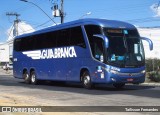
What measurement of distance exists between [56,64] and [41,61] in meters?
2.32

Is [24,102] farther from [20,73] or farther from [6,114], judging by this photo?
[20,73]

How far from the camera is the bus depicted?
22.4 m

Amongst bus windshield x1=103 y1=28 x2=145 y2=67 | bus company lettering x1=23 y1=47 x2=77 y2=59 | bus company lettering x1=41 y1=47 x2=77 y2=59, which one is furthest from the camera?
bus company lettering x1=23 y1=47 x2=77 y2=59

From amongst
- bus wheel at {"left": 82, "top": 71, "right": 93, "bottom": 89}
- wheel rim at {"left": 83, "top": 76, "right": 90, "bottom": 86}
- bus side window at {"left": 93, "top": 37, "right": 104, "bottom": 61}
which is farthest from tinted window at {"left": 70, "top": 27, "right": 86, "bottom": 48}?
wheel rim at {"left": 83, "top": 76, "right": 90, "bottom": 86}

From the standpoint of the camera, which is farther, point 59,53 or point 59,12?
point 59,12

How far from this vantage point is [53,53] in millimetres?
27703

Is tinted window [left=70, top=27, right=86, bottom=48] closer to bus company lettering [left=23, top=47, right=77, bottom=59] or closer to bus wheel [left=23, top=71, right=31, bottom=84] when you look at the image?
bus company lettering [left=23, top=47, right=77, bottom=59]

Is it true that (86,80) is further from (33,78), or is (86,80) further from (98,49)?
(33,78)

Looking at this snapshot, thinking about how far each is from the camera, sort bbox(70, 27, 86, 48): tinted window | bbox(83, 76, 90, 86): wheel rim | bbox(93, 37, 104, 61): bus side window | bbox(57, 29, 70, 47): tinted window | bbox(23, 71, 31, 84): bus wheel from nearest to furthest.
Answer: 1. bbox(93, 37, 104, 61): bus side window
2. bbox(83, 76, 90, 86): wheel rim
3. bbox(70, 27, 86, 48): tinted window
4. bbox(57, 29, 70, 47): tinted window
5. bbox(23, 71, 31, 84): bus wheel

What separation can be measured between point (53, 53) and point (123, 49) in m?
6.37

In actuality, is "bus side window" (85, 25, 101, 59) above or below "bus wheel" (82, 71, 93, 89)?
above

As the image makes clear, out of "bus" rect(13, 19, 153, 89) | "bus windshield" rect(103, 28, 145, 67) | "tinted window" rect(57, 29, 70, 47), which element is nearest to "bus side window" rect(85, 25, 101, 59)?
"bus" rect(13, 19, 153, 89)

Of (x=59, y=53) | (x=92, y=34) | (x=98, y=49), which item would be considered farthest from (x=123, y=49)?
(x=59, y=53)

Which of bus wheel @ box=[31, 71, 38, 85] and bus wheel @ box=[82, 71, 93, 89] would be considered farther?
bus wheel @ box=[31, 71, 38, 85]
